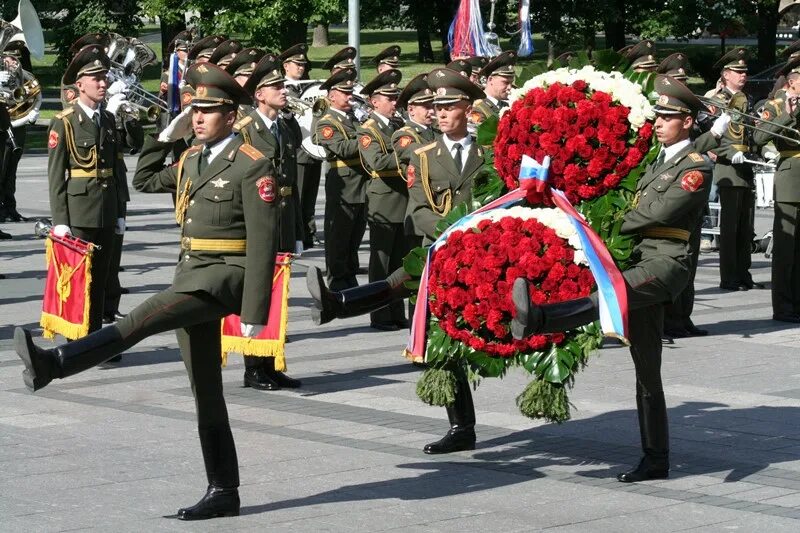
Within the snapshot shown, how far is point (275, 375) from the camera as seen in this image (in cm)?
1065

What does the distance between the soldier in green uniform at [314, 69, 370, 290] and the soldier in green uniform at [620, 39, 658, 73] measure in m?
2.47

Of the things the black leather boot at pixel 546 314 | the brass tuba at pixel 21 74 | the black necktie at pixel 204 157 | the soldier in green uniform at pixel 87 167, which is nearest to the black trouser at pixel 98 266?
the soldier in green uniform at pixel 87 167

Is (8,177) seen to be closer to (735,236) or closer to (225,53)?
(225,53)

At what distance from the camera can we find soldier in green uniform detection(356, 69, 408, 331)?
1337 cm

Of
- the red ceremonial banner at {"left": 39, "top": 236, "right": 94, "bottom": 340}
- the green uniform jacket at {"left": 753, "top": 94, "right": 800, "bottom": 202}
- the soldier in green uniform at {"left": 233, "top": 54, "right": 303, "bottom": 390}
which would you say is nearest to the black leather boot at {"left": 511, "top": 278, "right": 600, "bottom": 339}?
the soldier in green uniform at {"left": 233, "top": 54, "right": 303, "bottom": 390}

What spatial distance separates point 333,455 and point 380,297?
908 millimetres

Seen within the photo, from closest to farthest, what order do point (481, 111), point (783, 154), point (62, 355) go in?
1. point (62, 355)
2. point (481, 111)
3. point (783, 154)

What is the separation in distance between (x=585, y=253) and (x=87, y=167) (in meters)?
5.31

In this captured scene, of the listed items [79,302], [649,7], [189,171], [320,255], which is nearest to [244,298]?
[189,171]

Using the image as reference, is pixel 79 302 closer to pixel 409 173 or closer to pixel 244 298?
pixel 409 173

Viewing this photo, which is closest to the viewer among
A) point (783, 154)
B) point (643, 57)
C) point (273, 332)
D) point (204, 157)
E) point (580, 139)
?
point (204, 157)

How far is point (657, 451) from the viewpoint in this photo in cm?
798

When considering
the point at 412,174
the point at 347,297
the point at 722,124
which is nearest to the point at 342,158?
the point at 722,124

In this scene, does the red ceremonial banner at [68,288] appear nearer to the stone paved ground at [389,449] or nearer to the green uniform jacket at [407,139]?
the stone paved ground at [389,449]
